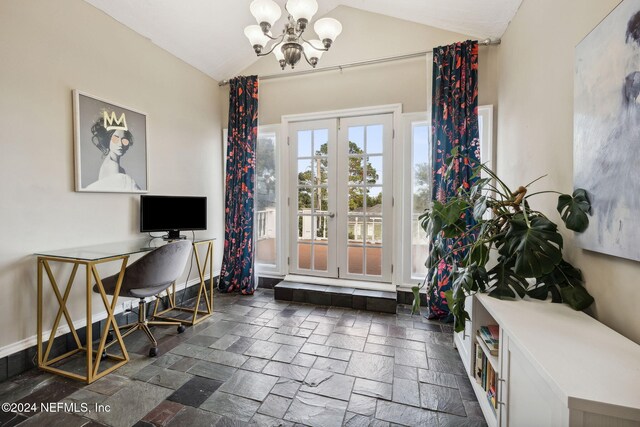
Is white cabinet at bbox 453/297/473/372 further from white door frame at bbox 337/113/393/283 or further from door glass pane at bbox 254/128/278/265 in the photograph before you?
door glass pane at bbox 254/128/278/265

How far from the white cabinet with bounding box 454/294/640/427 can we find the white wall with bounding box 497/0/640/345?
0.16m

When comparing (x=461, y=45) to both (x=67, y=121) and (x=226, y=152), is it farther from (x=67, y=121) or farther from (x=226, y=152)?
(x=67, y=121)

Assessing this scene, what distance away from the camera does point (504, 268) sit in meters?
1.53

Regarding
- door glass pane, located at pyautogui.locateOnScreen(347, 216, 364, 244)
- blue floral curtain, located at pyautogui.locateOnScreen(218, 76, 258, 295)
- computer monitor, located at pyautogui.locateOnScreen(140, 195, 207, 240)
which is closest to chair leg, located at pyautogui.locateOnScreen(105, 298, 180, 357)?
computer monitor, located at pyautogui.locateOnScreen(140, 195, 207, 240)

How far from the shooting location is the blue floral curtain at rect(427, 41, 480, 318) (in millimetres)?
2771

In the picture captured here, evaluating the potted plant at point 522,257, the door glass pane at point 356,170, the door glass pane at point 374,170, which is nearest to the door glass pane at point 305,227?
the door glass pane at point 356,170

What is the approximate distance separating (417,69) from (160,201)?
3.04 m

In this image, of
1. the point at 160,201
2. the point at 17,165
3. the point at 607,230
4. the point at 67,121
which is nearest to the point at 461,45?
the point at 607,230

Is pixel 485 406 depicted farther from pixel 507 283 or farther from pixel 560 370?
pixel 560 370

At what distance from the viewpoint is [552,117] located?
1.71 m

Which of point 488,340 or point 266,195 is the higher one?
point 266,195

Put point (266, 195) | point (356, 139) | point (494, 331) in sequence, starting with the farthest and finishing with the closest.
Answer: point (266, 195), point (356, 139), point (494, 331)

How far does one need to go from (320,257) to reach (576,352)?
280cm

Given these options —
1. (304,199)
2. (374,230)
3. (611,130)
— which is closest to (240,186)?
(304,199)
